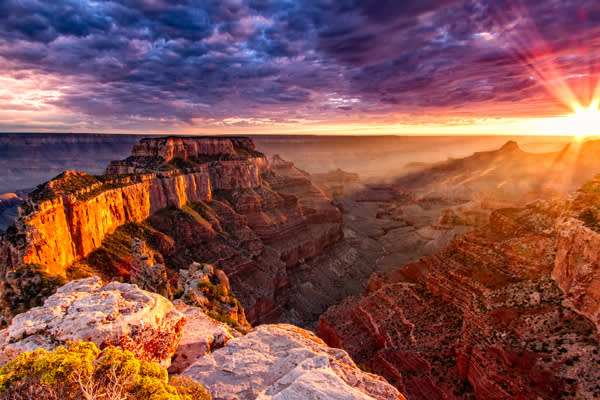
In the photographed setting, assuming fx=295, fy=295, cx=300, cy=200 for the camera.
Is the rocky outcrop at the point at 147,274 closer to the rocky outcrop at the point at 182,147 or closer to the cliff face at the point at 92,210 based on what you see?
the cliff face at the point at 92,210

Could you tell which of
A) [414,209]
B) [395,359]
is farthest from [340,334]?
[414,209]

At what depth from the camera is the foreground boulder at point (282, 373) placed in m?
11.8

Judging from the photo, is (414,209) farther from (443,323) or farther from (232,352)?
(232,352)

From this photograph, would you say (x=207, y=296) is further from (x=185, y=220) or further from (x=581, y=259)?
(x=581, y=259)

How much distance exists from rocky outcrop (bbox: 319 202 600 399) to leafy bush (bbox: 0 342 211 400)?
23.9 meters

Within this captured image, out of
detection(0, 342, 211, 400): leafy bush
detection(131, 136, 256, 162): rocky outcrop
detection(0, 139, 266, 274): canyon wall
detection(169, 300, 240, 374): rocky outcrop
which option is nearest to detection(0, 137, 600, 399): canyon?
detection(169, 300, 240, 374): rocky outcrop

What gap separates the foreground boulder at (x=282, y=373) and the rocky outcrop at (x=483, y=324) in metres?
14.2

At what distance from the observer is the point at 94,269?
3145cm

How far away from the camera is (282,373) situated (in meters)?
13.9

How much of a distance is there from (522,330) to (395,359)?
451 inches

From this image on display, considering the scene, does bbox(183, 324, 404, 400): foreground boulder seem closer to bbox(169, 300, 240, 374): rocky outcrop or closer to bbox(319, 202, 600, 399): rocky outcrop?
bbox(169, 300, 240, 374): rocky outcrop

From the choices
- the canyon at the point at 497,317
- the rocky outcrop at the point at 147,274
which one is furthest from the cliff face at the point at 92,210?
the canyon at the point at 497,317

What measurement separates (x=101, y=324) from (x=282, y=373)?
8121 millimetres

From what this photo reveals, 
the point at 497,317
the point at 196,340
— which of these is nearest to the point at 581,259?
the point at 497,317
